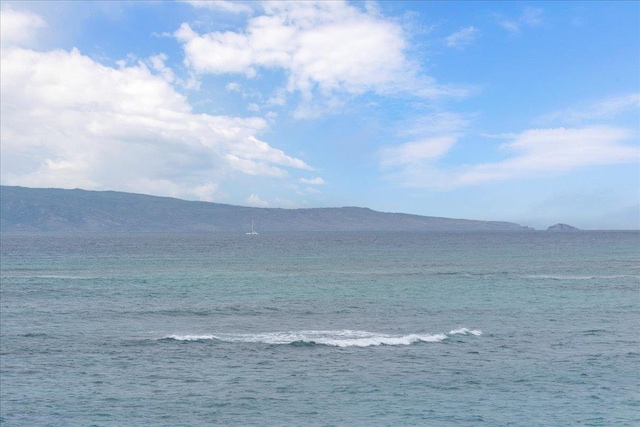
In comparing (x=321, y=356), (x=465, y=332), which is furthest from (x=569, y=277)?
(x=321, y=356)

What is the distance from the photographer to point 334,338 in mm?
36375

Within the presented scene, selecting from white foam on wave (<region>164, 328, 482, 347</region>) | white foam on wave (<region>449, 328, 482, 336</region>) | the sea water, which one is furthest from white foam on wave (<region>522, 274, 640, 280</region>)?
white foam on wave (<region>164, 328, 482, 347</region>)

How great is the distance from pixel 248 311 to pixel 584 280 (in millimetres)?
42432

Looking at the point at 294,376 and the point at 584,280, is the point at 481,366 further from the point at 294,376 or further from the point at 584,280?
the point at 584,280

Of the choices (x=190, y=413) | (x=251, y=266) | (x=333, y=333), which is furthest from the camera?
(x=251, y=266)

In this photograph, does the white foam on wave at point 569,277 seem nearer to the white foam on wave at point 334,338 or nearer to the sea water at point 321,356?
the sea water at point 321,356

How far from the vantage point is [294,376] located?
28375 mm

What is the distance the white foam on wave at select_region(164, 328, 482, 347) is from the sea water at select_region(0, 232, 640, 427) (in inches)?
6.7

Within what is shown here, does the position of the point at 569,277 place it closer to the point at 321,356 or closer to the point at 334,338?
the point at 334,338

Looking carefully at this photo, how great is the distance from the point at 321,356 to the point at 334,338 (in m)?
4.36

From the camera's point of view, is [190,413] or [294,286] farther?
[294,286]

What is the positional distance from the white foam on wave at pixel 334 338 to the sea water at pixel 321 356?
0.17 m

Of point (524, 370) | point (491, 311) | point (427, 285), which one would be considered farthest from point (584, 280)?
point (524, 370)

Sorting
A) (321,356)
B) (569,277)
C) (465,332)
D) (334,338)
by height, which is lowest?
(321,356)
